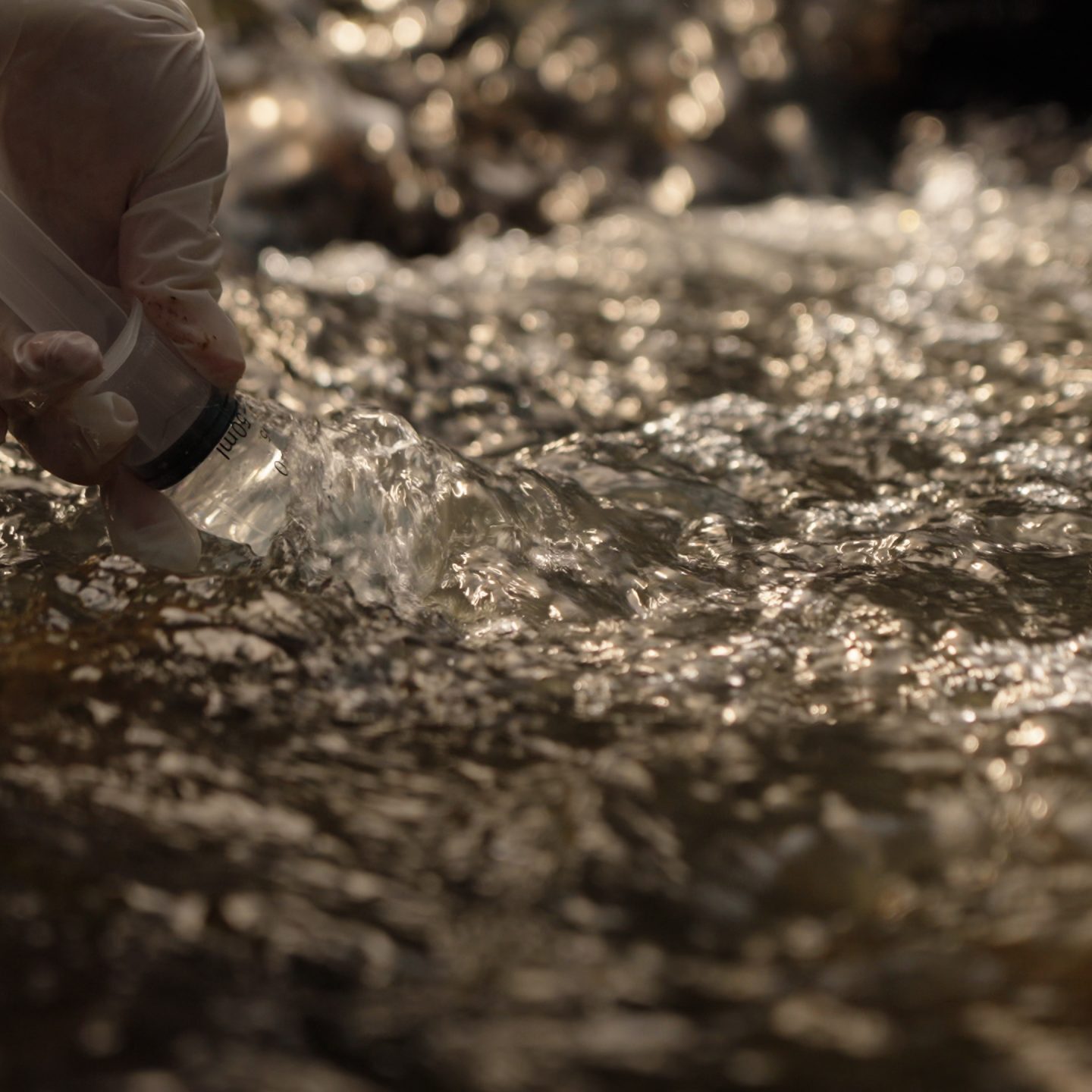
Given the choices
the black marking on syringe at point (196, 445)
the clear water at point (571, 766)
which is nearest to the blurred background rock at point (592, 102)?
the clear water at point (571, 766)

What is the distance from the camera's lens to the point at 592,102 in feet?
15.5

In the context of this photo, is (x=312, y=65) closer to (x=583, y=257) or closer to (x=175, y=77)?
(x=583, y=257)

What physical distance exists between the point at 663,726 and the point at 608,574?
0.38 metres

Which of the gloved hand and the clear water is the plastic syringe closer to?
the gloved hand

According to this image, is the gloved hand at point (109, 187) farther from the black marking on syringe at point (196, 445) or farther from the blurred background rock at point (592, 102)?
the blurred background rock at point (592, 102)

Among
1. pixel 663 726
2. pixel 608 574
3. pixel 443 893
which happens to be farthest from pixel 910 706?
pixel 443 893

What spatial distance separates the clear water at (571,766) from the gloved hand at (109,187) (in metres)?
0.21

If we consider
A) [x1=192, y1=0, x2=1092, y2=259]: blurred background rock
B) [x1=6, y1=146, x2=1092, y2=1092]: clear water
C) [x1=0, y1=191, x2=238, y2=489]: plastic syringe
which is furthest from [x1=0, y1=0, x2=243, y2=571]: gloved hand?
[x1=192, y1=0, x2=1092, y2=259]: blurred background rock

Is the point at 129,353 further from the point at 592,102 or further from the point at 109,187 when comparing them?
the point at 592,102

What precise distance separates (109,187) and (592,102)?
3595 mm

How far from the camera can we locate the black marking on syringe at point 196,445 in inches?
59.5

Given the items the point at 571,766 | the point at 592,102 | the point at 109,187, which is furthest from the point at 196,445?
the point at 592,102

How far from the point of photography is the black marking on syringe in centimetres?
151

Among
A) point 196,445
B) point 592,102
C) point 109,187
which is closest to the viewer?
point 109,187
